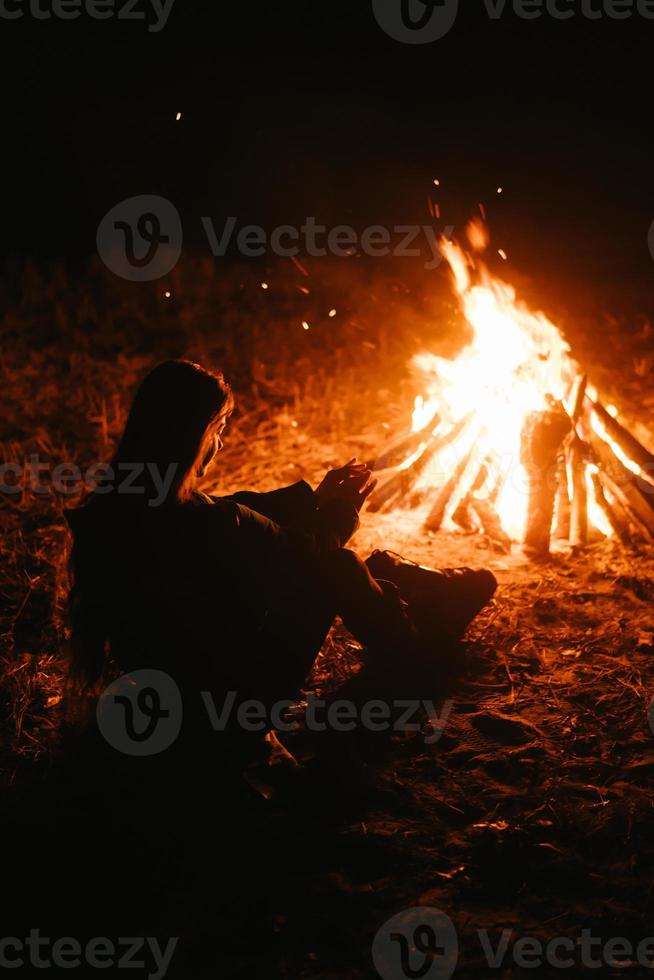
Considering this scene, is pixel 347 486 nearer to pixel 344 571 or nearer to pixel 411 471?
pixel 344 571

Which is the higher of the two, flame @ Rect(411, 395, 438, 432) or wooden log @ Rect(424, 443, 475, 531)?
flame @ Rect(411, 395, 438, 432)

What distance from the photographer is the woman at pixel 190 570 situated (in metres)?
2.58

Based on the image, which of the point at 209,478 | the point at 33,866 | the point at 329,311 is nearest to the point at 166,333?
the point at 329,311

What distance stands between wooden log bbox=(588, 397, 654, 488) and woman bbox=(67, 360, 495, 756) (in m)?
2.50

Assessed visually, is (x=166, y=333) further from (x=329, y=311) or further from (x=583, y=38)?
(x=583, y=38)

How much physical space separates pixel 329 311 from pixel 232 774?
620cm

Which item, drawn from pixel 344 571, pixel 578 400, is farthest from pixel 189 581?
pixel 578 400

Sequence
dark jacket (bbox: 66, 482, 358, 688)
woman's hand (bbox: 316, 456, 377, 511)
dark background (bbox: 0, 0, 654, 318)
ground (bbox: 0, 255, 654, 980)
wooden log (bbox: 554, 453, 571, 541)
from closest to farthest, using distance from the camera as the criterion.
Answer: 1. ground (bbox: 0, 255, 654, 980)
2. dark jacket (bbox: 66, 482, 358, 688)
3. woman's hand (bbox: 316, 456, 377, 511)
4. wooden log (bbox: 554, 453, 571, 541)
5. dark background (bbox: 0, 0, 654, 318)

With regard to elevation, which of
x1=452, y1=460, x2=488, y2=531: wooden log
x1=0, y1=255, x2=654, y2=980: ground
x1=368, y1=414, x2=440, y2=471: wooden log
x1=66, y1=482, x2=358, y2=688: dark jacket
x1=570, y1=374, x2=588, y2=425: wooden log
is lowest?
x1=0, y1=255, x2=654, y2=980: ground

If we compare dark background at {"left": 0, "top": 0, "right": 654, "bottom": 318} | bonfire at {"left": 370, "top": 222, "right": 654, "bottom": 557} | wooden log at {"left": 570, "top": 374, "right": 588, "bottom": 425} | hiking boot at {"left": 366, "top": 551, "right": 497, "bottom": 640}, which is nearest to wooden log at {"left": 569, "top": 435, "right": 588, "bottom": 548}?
bonfire at {"left": 370, "top": 222, "right": 654, "bottom": 557}

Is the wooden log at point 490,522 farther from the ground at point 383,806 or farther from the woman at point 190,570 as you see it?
the woman at point 190,570

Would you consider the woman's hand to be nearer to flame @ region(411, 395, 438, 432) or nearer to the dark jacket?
the dark jacket

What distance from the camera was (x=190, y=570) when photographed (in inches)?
105

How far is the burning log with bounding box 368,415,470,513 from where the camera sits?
5.29 m
